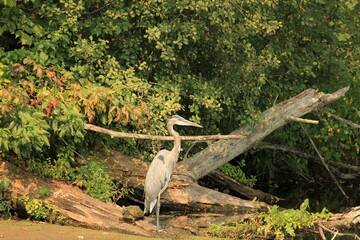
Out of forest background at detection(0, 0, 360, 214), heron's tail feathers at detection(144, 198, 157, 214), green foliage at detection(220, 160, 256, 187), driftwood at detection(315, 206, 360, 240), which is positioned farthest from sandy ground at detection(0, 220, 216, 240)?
green foliage at detection(220, 160, 256, 187)

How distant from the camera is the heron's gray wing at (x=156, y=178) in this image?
10164 millimetres

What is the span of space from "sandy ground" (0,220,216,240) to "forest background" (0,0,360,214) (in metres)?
0.89

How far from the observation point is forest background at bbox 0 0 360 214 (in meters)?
10.1

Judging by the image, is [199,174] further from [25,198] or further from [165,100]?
[25,198]

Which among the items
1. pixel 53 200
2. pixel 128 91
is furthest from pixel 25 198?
pixel 128 91

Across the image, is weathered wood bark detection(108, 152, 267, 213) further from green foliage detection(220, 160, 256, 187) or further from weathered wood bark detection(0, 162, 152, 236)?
green foliage detection(220, 160, 256, 187)

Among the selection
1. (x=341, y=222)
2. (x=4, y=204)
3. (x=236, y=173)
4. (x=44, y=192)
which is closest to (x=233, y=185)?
(x=236, y=173)

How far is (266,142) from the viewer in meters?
13.8

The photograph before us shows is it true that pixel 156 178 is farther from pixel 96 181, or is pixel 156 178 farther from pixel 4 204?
pixel 4 204

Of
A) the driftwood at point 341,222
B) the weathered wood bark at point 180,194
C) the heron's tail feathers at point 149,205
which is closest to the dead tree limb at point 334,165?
the weathered wood bark at point 180,194

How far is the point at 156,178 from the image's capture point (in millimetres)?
10156

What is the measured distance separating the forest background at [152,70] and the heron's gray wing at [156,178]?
1.90ft

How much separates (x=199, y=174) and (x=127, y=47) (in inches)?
82.8

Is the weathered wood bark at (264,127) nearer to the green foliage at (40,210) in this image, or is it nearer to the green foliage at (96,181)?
the green foliage at (96,181)
